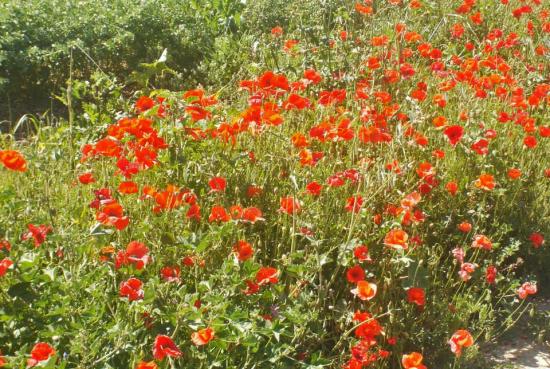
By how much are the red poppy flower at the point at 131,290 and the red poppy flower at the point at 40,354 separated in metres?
0.28

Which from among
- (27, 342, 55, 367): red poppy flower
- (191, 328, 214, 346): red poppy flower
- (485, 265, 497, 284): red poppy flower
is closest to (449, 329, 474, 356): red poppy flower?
(485, 265, 497, 284): red poppy flower

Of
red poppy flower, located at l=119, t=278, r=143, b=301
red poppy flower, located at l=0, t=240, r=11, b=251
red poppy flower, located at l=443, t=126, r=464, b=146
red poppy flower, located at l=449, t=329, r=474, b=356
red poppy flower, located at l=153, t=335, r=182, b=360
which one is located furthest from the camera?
red poppy flower, located at l=443, t=126, r=464, b=146

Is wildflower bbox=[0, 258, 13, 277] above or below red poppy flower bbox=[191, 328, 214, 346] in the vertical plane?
above

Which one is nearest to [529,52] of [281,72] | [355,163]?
[281,72]

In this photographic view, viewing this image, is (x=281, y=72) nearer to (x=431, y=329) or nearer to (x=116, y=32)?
(x=116, y=32)

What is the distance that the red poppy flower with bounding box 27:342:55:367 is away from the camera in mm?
1748

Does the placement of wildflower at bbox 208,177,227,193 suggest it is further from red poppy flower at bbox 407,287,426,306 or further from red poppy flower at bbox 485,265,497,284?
red poppy flower at bbox 485,265,497,284

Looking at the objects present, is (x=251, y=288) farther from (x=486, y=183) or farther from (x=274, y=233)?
(x=486, y=183)

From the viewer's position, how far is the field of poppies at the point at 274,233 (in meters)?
2.07

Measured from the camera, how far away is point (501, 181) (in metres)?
3.39

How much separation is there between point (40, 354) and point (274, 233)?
1.29 meters

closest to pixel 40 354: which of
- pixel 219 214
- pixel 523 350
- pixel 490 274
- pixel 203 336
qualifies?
pixel 203 336

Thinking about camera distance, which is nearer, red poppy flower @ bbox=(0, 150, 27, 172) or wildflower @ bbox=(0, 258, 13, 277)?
wildflower @ bbox=(0, 258, 13, 277)

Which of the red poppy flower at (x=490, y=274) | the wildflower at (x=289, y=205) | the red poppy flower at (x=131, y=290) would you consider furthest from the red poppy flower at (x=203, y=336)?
the red poppy flower at (x=490, y=274)
